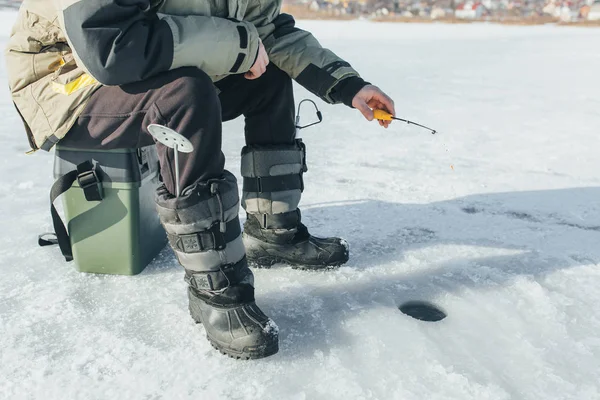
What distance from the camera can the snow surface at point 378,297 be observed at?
1155 millimetres

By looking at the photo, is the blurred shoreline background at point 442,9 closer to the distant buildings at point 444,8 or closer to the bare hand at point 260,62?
the distant buildings at point 444,8

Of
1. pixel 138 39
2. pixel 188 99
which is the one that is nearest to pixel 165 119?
pixel 188 99

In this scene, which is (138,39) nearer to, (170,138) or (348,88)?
(170,138)

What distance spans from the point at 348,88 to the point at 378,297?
57 cm

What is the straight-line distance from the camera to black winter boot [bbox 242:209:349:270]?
5.36 feet

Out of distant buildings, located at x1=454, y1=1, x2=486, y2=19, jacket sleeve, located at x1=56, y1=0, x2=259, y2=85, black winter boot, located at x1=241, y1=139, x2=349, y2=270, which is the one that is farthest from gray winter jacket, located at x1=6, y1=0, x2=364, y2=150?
distant buildings, located at x1=454, y1=1, x2=486, y2=19

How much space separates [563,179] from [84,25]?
2046mm

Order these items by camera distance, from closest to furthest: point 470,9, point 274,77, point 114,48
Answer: point 114,48 < point 274,77 < point 470,9

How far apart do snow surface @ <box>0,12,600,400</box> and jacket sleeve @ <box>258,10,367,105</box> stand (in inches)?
20.4

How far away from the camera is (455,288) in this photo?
60.2 inches

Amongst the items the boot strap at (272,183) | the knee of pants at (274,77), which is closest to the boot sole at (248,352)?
the boot strap at (272,183)

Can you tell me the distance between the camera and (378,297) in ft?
4.87

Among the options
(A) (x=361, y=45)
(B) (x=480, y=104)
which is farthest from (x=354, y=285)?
(A) (x=361, y=45)

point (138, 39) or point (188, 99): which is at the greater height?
point (138, 39)
